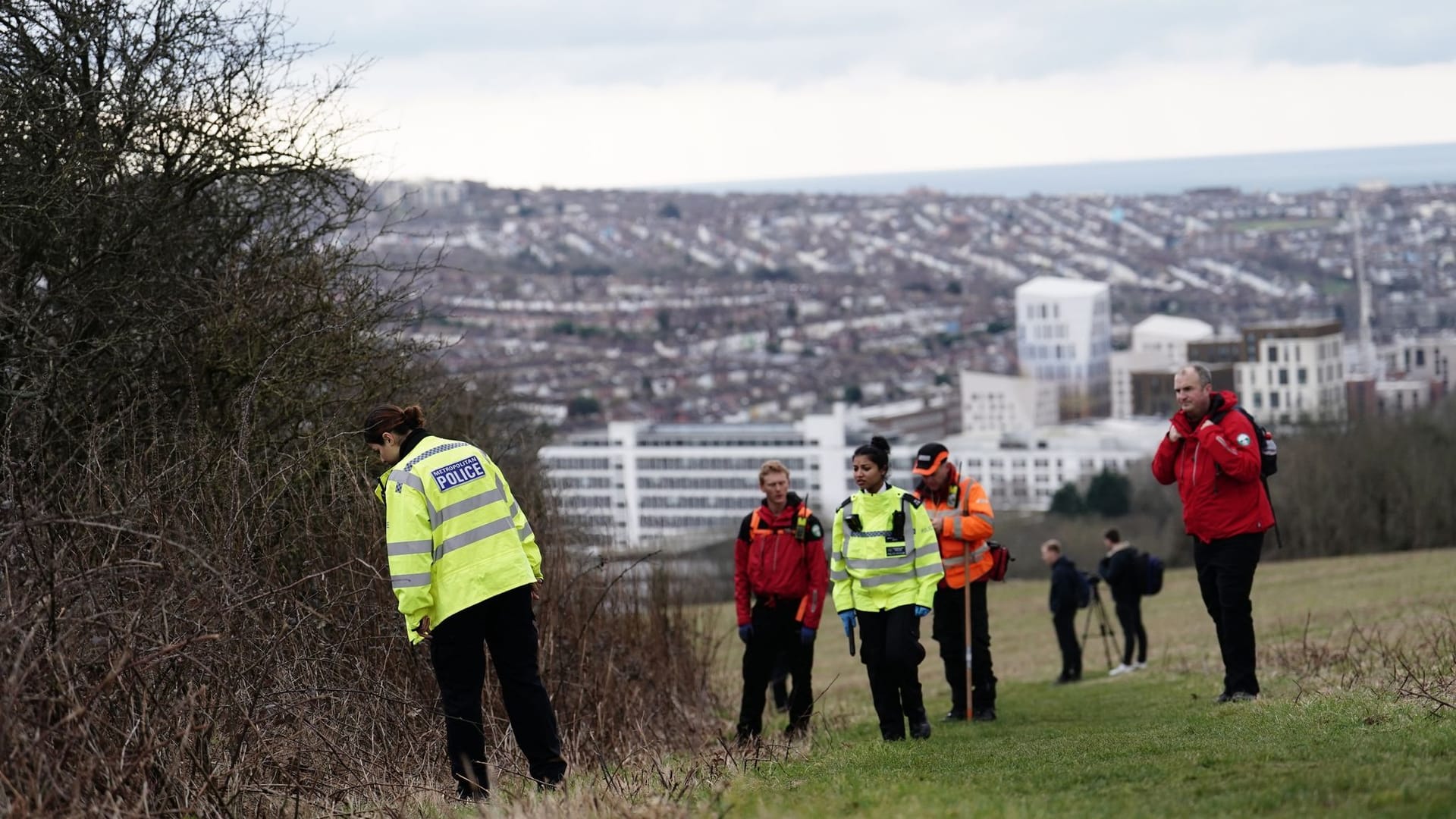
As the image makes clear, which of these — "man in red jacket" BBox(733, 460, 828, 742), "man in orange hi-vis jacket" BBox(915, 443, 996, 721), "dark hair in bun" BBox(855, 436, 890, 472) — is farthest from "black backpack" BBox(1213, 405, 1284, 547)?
"man in red jacket" BBox(733, 460, 828, 742)

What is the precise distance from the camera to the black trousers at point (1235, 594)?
10.6 m

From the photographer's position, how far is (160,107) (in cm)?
1409

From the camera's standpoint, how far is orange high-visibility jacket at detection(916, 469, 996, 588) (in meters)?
11.4

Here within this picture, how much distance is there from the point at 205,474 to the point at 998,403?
573 ft

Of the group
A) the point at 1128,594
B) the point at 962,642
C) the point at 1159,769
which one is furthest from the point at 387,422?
the point at 1128,594

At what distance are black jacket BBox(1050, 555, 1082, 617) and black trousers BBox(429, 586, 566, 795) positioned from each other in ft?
34.7

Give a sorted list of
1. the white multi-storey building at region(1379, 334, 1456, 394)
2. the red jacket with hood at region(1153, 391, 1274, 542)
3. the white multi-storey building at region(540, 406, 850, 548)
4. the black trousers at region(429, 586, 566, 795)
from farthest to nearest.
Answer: the white multi-storey building at region(1379, 334, 1456, 394), the white multi-storey building at region(540, 406, 850, 548), the red jacket with hood at region(1153, 391, 1274, 542), the black trousers at region(429, 586, 566, 795)

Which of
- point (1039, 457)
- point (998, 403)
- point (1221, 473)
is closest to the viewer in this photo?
point (1221, 473)

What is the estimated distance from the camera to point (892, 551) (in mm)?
10086

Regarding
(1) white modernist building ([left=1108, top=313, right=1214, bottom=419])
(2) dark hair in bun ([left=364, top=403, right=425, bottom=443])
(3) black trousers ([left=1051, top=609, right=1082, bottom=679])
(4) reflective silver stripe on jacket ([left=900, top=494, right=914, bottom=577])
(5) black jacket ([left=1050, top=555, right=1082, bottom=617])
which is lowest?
(1) white modernist building ([left=1108, top=313, right=1214, bottom=419])

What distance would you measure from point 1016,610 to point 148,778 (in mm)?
36304

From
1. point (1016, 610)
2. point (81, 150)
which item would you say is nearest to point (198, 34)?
point (81, 150)

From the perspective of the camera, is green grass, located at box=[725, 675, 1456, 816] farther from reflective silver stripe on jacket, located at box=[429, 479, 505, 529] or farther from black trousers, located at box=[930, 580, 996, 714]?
reflective silver stripe on jacket, located at box=[429, 479, 505, 529]

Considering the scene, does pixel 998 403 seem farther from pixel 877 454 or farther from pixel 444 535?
pixel 444 535
